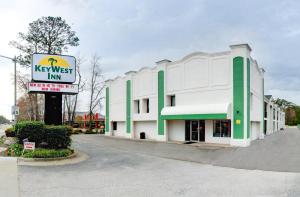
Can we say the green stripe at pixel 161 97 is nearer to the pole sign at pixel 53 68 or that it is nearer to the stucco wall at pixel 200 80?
the stucco wall at pixel 200 80

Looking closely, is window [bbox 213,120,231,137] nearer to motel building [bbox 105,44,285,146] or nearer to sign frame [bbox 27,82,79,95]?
motel building [bbox 105,44,285,146]

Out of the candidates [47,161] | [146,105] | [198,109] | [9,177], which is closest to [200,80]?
[198,109]

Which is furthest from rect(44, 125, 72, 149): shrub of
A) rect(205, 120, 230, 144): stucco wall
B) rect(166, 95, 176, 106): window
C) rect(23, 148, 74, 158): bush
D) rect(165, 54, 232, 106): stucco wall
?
rect(166, 95, 176, 106): window

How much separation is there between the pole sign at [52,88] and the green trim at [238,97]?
42.2 ft

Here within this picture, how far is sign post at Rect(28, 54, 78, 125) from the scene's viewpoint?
1853 cm

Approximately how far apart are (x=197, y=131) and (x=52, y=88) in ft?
46.8

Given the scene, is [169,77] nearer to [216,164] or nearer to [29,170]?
[216,164]

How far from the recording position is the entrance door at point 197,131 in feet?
87.2

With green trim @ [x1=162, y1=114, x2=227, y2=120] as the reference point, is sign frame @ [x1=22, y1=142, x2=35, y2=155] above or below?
below

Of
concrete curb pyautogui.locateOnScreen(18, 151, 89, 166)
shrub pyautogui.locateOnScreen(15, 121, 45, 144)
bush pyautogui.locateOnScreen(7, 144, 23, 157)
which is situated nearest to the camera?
concrete curb pyautogui.locateOnScreen(18, 151, 89, 166)

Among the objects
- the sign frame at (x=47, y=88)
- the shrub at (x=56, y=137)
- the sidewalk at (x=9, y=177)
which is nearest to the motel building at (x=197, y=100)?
the sign frame at (x=47, y=88)

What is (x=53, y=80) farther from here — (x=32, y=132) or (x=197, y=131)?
(x=197, y=131)

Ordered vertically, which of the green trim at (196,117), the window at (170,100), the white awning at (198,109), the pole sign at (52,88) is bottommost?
the green trim at (196,117)

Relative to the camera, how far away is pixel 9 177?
415 inches
